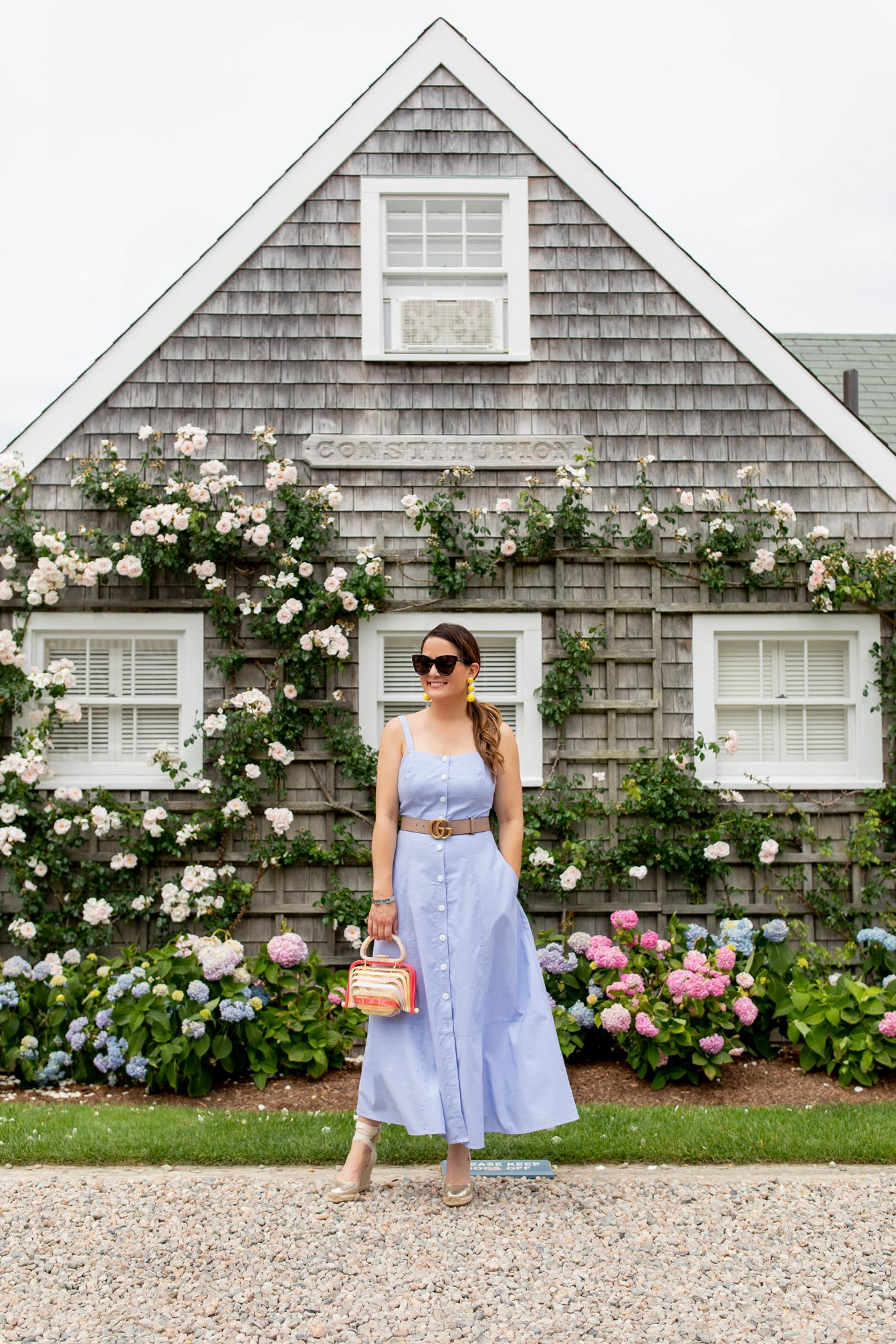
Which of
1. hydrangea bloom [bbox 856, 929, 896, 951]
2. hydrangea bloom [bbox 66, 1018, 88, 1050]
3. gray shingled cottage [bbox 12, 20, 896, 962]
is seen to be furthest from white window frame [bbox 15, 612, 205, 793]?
hydrangea bloom [bbox 856, 929, 896, 951]

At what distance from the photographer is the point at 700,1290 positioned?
10.1ft

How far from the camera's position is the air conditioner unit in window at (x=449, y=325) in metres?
6.68

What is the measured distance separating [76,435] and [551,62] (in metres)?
5.56

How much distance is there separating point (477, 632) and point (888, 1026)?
3.16m

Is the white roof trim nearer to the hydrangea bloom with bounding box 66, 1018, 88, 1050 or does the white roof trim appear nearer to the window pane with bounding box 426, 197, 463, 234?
the window pane with bounding box 426, 197, 463, 234

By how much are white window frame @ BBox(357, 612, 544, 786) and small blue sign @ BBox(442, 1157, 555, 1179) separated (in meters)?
2.75

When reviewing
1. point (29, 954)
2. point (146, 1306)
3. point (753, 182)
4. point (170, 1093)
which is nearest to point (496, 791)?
point (146, 1306)

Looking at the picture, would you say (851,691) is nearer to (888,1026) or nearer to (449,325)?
(888,1026)

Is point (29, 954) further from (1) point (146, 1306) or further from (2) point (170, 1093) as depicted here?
(1) point (146, 1306)

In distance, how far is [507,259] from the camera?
671 cm

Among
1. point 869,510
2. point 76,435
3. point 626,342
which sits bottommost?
point 869,510

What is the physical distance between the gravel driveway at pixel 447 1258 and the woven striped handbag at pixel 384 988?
700 mm

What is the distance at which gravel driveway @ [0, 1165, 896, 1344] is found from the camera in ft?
9.46

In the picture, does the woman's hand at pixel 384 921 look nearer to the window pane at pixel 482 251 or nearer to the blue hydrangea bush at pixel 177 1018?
the blue hydrangea bush at pixel 177 1018
